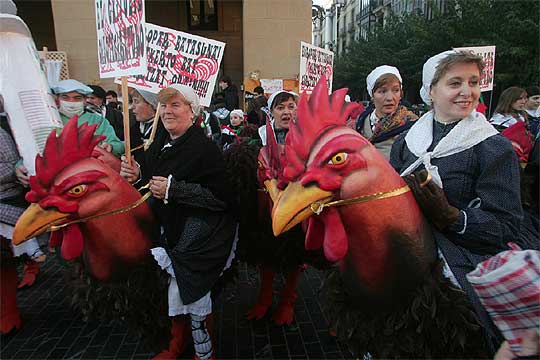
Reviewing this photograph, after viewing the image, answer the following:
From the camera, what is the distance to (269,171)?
2.33 metres

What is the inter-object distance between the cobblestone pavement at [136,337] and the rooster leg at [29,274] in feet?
0.65

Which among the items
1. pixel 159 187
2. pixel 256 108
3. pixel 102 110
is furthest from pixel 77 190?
pixel 102 110

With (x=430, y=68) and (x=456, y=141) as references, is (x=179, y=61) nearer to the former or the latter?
(x=430, y=68)

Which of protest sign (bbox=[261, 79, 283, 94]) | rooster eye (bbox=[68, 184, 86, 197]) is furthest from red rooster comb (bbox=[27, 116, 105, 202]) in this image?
protest sign (bbox=[261, 79, 283, 94])

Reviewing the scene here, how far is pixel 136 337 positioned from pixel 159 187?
1.94 metres

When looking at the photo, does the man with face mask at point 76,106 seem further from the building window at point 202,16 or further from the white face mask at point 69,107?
the building window at point 202,16

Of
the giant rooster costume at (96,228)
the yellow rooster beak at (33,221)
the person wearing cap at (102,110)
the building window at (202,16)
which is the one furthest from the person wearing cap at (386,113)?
the building window at (202,16)

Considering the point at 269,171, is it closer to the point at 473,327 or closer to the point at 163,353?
the point at 473,327

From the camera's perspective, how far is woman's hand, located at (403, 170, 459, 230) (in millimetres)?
1921

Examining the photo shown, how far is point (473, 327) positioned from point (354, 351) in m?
0.69

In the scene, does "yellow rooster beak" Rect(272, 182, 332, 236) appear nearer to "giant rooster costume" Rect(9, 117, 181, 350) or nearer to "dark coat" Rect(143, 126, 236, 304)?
"dark coat" Rect(143, 126, 236, 304)

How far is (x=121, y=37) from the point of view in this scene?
335 cm

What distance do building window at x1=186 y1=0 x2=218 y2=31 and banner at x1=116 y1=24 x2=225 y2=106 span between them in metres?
14.7

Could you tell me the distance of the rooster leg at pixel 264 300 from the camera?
4.17m
